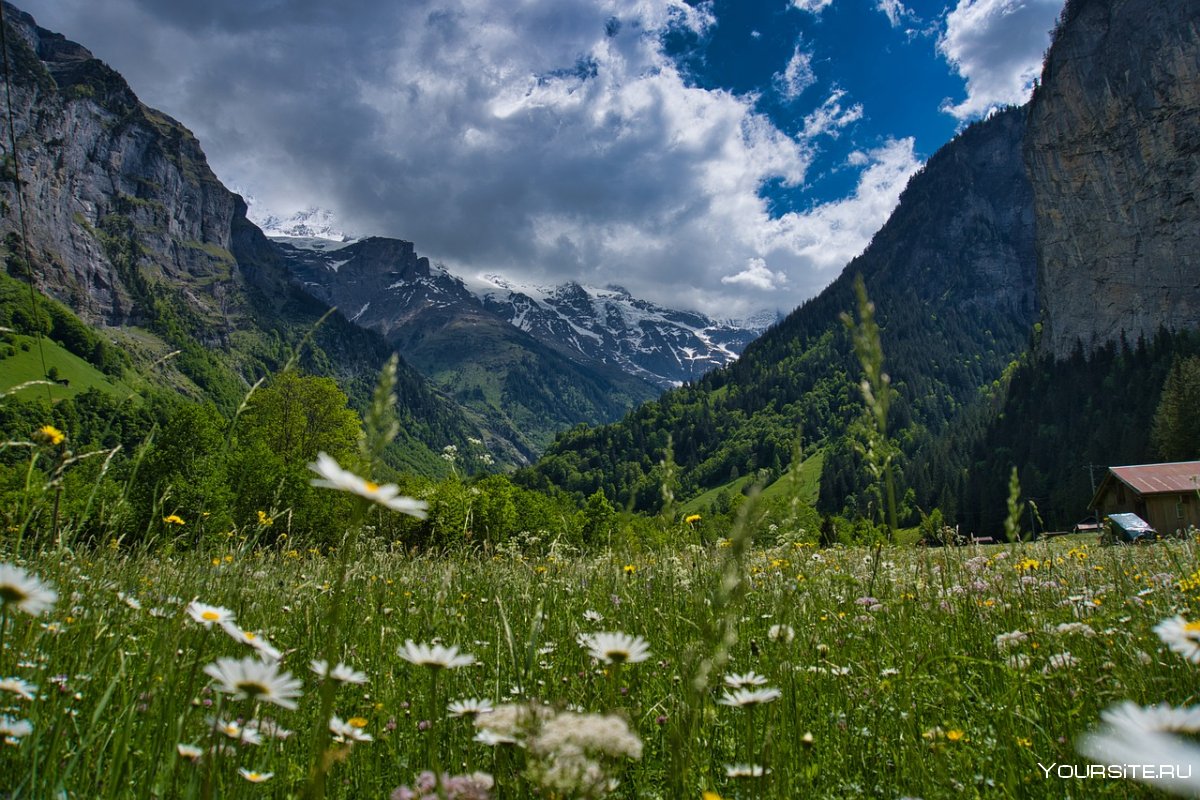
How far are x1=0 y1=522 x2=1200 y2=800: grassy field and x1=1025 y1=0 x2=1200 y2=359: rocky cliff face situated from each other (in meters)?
124

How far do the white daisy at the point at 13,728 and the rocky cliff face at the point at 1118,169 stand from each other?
12789 centimetres

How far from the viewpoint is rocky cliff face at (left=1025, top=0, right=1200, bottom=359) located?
3794 inches

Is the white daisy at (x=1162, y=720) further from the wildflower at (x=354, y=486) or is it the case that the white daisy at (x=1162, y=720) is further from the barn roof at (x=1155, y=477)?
the barn roof at (x=1155, y=477)

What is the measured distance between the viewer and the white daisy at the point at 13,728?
1697 mm

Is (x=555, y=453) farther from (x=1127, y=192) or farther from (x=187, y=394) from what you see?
(x=1127, y=192)

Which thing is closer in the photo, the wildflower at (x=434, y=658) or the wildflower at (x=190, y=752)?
the wildflower at (x=434, y=658)

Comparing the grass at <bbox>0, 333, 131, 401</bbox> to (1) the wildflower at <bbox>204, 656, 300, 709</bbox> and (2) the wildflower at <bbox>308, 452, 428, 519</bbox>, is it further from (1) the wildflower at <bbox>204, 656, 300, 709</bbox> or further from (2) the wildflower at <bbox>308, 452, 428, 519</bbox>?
(2) the wildflower at <bbox>308, 452, 428, 519</bbox>

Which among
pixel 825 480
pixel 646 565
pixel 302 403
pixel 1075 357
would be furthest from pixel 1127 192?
pixel 646 565

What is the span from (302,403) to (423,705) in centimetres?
3998

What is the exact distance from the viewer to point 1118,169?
4075 inches

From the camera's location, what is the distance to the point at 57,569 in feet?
11.0

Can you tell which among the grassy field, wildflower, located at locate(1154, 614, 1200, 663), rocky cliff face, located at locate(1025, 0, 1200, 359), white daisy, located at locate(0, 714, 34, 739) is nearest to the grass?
the grassy field

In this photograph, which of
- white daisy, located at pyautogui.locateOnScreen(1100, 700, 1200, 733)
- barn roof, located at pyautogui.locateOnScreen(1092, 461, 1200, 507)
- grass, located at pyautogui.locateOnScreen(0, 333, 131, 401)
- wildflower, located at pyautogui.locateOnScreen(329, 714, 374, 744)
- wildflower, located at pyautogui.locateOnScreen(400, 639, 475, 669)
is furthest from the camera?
grass, located at pyautogui.locateOnScreen(0, 333, 131, 401)

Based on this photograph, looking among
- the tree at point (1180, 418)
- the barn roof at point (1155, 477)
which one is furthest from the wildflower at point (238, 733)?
the tree at point (1180, 418)
